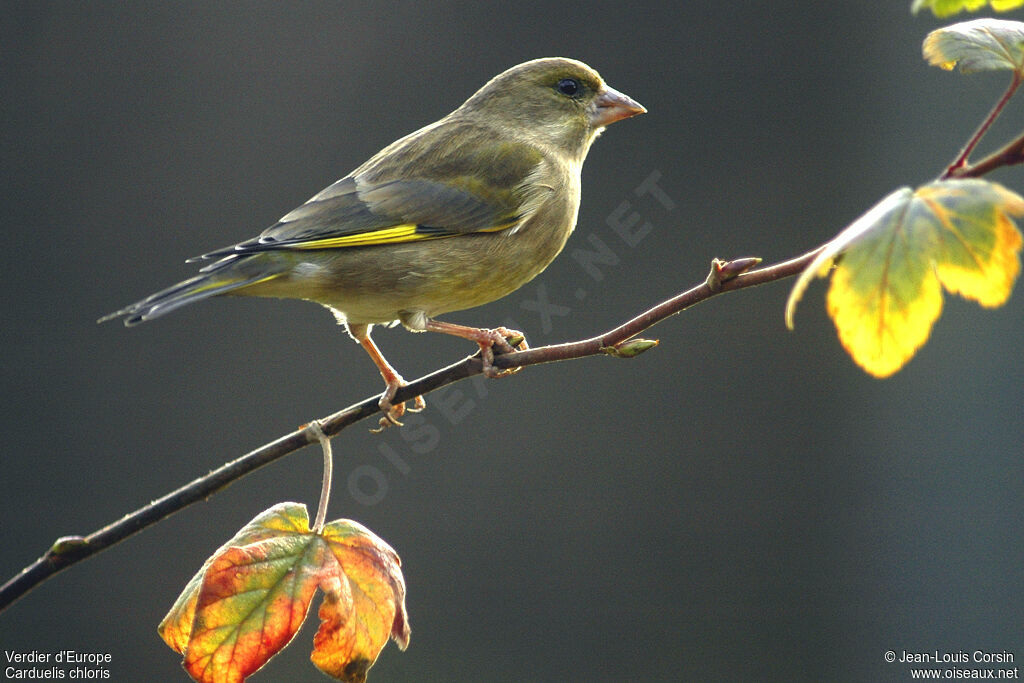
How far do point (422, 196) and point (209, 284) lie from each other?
77 centimetres

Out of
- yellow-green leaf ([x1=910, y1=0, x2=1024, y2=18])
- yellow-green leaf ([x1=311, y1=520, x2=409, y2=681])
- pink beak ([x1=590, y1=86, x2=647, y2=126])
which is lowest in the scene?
yellow-green leaf ([x1=311, y1=520, x2=409, y2=681])

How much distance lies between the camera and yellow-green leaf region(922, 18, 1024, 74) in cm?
135

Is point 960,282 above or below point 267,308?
above

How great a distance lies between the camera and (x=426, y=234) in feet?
9.05

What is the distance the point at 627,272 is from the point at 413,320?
3.24 metres

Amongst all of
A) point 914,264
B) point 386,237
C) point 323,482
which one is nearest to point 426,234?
point 386,237

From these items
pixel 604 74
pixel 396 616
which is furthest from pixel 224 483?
pixel 604 74

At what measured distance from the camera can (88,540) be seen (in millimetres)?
1427

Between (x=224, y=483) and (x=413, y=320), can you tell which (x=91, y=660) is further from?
(x=224, y=483)

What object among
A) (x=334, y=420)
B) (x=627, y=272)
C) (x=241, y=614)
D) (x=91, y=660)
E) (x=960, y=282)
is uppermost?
(x=960, y=282)

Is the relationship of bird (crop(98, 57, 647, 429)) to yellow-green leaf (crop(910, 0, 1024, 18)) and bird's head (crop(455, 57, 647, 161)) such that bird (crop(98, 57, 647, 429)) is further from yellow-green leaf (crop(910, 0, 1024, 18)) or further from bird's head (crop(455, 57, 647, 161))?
yellow-green leaf (crop(910, 0, 1024, 18))

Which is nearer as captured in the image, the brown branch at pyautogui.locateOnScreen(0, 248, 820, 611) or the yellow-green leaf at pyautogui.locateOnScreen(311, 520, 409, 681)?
the brown branch at pyautogui.locateOnScreen(0, 248, 820, 611)

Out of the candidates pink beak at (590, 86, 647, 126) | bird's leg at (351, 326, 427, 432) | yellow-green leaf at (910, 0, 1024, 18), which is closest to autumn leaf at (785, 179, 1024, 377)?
yellow-green leaf at (910, 0, 1024, 18)

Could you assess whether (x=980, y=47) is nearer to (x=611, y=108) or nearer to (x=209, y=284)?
(x=209, y=284)
